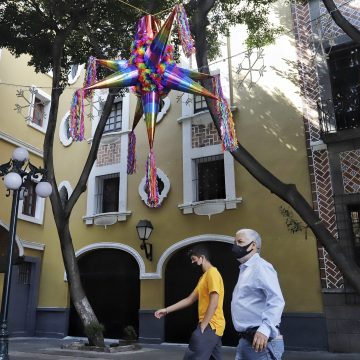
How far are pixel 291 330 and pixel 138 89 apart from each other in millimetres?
7336

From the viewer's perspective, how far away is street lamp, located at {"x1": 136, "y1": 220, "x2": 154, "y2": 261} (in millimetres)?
12961

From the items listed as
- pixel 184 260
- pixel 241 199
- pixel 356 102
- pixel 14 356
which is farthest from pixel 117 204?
pixel 356 102

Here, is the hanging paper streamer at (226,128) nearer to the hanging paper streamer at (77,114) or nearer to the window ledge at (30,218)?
the hanging paper streamer at (77,114)

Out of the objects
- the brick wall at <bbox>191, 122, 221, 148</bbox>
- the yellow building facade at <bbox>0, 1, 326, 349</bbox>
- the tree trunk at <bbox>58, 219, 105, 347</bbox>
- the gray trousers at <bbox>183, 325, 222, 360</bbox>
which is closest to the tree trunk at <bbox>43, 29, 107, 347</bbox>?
the tree trunk at <bbox>58, 219, 105, 347</bbox>

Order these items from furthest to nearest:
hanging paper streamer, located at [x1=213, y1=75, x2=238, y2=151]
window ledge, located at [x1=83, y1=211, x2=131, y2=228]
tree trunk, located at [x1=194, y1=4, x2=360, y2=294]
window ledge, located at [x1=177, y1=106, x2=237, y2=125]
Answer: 1. window ledge, located at [x1=83, y1=211, x2=131, y2=228]
2. window ledge, located at [x1=177, y1=106, x2=237, y2=125]
3. tree trunk, located at [x1=194, y1=4, x2=360, y2=294]
4. hanging paper streamer, located at [x1=213, y1=75, x2=238, y2=151]

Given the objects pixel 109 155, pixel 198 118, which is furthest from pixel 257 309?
pixel 109 155

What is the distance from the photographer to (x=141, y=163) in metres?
14.3

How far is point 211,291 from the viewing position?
4.73 metres

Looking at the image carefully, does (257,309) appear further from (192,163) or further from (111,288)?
(111,288)

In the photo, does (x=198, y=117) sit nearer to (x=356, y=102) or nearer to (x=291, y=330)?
(x=356, y=102)

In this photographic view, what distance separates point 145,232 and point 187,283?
1954 mm

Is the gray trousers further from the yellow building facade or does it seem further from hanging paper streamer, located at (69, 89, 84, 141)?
the yellow building facade

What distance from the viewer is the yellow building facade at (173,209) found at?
11.6 meters

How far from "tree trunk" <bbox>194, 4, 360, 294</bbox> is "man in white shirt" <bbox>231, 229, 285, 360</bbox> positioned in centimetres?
484
